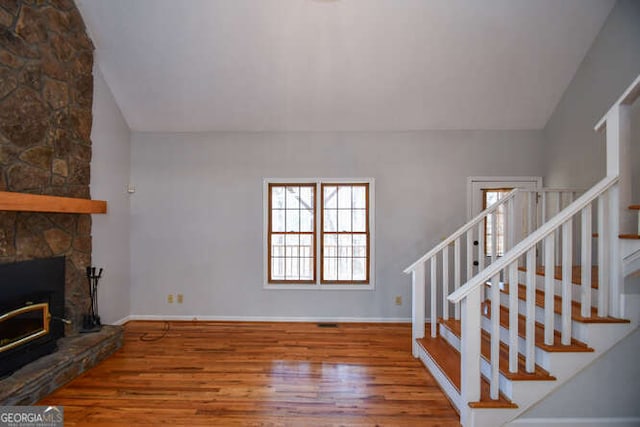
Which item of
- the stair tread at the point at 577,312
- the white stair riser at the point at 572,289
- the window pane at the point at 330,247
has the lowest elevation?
the stair tread at the point at 577,312

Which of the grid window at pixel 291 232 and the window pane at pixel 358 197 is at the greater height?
the window pane at pixel 358 197

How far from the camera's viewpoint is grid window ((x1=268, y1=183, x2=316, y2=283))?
4340mm

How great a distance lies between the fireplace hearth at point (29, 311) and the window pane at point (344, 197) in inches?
124

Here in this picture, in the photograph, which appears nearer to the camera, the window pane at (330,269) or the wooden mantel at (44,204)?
the wooden mantel at (44,204)

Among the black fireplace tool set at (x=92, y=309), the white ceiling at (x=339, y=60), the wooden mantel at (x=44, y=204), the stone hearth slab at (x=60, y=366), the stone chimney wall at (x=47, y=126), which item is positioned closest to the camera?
the stone hearth slab at (x=60, y=366)

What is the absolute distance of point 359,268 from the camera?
4312mm

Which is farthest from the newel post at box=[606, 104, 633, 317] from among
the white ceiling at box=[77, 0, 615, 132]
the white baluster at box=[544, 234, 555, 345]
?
the white ceiling at box=[77, 0, 615, 132]

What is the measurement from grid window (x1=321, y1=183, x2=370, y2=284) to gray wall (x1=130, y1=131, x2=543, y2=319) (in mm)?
213

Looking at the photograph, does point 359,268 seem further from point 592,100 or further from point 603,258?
point 592,100

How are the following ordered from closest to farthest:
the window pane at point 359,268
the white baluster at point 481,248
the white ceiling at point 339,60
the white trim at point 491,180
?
1. the white baluster at point 481,248
2. the white ceiling at point 339,60
3. the white trim at point 491,180
4. the window pane at point 359,268

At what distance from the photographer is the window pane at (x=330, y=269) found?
4.32m

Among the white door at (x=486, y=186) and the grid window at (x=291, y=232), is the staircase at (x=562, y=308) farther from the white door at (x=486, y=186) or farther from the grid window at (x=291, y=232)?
the grid window at (x=291, y=232)

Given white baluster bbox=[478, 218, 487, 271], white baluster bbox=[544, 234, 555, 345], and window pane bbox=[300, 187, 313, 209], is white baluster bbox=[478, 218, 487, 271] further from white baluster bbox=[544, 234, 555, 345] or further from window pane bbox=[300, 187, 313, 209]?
window pane bbox=[300, 187, 313, 209]

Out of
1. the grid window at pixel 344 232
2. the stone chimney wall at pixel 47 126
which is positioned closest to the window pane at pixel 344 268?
the grid window at pixel 344 232
